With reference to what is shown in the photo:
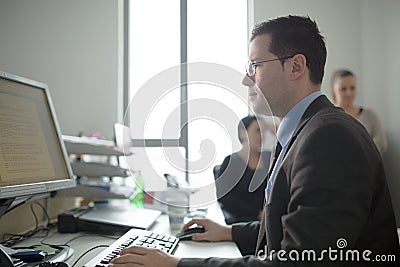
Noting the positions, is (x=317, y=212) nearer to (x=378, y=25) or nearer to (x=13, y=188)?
(x=13, y=188)

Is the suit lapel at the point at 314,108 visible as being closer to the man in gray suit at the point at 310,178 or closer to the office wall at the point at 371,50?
the man in gray suit at the point at 310,178

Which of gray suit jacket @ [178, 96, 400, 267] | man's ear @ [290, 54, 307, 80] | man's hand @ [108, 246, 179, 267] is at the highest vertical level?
man's ear @ [290, 54, 307, 80]

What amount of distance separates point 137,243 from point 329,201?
0.49m

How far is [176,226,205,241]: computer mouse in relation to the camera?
1.16 m

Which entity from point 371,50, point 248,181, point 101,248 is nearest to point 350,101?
point 371,50

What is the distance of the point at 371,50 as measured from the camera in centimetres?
263

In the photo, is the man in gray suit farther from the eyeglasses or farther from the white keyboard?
the white keyboard

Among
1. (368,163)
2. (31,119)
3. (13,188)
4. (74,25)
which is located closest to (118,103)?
(74,25)

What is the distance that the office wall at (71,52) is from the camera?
207 centimetres

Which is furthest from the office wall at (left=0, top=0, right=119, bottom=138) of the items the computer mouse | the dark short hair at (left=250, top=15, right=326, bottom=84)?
the dark short hair at (left=250, top=15, right=326, bottom=84)

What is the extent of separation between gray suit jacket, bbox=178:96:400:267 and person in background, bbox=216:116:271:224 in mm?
766

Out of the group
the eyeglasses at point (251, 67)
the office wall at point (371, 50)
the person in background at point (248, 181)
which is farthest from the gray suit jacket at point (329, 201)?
the office wall at point (371, 50)

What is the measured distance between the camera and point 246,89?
109 centimetres

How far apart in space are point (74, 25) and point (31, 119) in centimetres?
185
